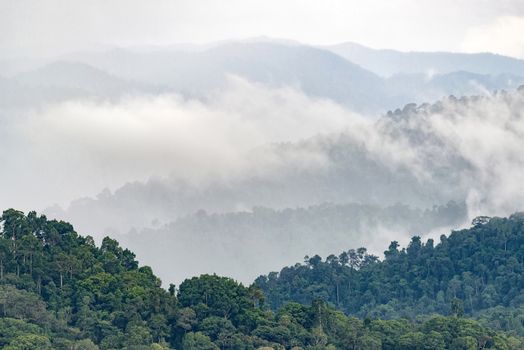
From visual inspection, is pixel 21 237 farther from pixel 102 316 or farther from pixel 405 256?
pixel 405 256

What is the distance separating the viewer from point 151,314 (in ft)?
297

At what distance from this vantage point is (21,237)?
95.6 m

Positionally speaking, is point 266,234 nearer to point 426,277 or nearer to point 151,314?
point 426,277

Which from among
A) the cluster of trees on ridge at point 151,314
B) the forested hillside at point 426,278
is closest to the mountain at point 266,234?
the forested hillside at point 426,278

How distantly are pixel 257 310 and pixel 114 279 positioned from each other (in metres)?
9.58

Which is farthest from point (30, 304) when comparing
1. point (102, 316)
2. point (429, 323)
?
point (429, 323)

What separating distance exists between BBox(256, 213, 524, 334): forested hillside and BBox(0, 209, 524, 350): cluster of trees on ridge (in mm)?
26371

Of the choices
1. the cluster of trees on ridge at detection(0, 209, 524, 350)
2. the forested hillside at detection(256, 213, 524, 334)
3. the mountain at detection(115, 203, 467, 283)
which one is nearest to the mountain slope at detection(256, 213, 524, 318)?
the forested hillside at detection(256, 213, 524, 334)

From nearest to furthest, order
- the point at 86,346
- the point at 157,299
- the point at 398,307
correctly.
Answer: the point at 86,346, the point at 157,299, the point at 398,307

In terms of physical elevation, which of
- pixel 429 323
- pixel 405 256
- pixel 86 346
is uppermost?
pixel 405 256

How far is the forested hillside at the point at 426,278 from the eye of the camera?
12219cm

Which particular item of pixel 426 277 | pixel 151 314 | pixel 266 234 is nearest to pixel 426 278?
pixel 426 277

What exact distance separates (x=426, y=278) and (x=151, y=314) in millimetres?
41966

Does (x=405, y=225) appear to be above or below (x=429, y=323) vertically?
above
